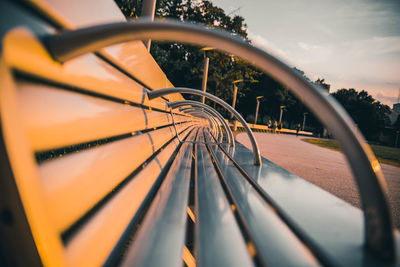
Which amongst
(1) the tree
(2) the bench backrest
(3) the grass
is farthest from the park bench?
(1) the tree

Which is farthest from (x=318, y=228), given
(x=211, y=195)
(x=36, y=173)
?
(x=36, y=173)

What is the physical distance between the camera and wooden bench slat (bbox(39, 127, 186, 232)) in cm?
43

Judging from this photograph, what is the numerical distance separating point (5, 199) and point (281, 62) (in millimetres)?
702

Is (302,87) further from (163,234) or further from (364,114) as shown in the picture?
(364,114)

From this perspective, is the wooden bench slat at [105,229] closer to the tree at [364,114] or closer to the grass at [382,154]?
the grass at [382,154]

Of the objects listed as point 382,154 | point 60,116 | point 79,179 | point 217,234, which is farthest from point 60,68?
point 382,154

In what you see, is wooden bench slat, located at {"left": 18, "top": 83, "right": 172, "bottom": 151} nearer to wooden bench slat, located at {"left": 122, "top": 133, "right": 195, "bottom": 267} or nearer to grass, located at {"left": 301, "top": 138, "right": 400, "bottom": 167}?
wooden bench slat, located at {"left": 122, "top": 133, "right": 195, "bottom": 267}

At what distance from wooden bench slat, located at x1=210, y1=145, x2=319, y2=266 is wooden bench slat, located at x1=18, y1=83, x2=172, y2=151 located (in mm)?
564

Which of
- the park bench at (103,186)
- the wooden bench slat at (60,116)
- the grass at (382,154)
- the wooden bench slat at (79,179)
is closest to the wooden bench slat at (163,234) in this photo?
the park bench at (103,186)

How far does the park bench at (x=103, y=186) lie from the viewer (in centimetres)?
39

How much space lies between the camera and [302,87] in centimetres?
63

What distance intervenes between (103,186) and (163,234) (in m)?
0.23

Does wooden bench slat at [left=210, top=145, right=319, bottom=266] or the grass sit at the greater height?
wooden bench slat at [left=210, top=145, right=319, bottom=266]

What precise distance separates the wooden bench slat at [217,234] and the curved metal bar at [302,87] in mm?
342
